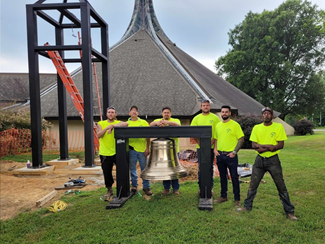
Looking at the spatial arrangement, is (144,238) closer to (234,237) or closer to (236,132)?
(234,237)

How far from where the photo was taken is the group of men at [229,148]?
184 inches

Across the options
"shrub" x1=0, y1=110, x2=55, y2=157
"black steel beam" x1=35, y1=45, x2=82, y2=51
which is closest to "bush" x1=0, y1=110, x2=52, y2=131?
"shrub" x1=0, y1=110, x2=55, y2=157

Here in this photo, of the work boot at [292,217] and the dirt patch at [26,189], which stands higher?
the work boot at [292,217]

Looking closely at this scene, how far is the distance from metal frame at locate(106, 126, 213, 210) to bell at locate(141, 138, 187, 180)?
0.20m

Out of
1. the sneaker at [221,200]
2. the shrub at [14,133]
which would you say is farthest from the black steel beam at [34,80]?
the sneaker at [221,200]

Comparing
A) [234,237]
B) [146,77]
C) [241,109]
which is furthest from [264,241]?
[241,109]

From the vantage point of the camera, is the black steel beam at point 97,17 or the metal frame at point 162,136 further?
the black steel beam at point 97,17

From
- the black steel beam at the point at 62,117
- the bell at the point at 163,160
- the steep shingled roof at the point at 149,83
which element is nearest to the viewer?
the bell at the point at 163,160

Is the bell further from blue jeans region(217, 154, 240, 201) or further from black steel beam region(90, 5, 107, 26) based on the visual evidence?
black steel beam region(90, 5, 107, 26)

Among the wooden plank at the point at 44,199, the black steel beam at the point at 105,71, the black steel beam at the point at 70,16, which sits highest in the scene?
the black steel beam at the point at 70,16

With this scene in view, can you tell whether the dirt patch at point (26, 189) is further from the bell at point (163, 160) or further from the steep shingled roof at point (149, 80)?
the steep shingled roof at point (149, 80)

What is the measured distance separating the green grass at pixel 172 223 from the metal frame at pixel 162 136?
0.22 meters

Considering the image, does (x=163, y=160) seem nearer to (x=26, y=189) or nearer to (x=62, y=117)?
(x=26, y=189)

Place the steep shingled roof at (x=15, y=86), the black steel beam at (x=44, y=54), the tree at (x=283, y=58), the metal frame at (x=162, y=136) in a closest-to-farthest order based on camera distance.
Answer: the metal frame at (x=162, y=136)
the black steel beam at (x=44, y=54)
the tree at (x=283, y=58)
the steep shingled roof at (x=15, y=86)
